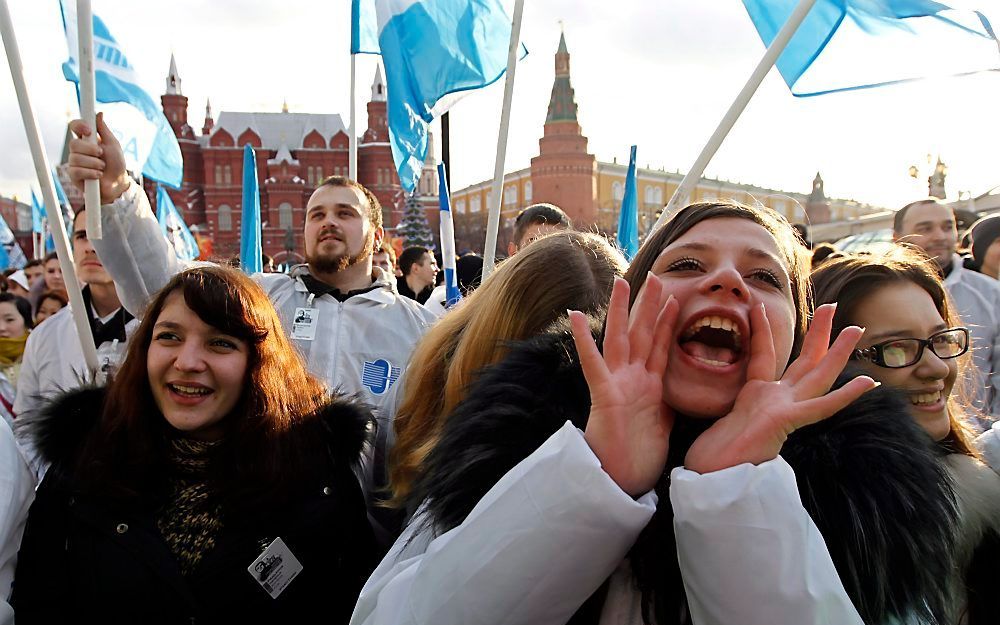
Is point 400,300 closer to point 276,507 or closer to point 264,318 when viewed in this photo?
point 264,318

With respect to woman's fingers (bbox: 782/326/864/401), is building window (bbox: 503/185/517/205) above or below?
above

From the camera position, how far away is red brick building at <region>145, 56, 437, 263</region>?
55.4 metres

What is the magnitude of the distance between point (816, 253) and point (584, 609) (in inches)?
154

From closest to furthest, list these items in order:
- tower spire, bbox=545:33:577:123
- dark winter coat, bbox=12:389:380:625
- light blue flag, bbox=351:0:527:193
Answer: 1. dark winter coat, bbox=12:389:380:625
2. light blue flag, bbox=351:0:527:193
3. tower spire, bbox=545:33:577:123

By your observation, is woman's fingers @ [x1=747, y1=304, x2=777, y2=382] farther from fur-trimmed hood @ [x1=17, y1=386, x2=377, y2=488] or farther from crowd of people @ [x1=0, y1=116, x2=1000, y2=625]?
fur-trimmed hood @ [x1=17, y1=386, x2=377, y2=488]

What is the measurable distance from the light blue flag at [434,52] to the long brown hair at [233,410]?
2.31 meters

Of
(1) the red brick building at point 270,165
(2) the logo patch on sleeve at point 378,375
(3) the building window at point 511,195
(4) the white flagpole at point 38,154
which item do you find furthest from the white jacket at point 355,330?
(3) the building window at point 511,195

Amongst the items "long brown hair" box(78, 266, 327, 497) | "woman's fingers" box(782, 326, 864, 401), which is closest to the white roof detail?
"long brown hair" box(78, 266, 327, 497)

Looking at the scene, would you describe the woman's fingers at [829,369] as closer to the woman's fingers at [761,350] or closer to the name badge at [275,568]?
the woman's fingers at [761,350]

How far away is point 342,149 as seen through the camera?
188 ft

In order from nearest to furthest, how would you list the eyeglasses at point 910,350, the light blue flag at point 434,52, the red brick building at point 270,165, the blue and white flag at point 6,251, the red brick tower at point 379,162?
the eyeglasses at point 910,350 < the light blue flag at point 434,52 < the blue and white flag at point 6,251 < the red brick tower at point 379,162 < the red brick building at point 270,165

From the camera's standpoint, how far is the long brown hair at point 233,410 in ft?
5.88

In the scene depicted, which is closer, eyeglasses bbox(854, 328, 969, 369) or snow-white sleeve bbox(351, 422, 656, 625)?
snow-white sleeve bbox(351, 422, 656, 625)

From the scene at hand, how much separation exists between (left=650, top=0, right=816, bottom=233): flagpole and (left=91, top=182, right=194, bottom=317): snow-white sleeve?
1951 mm
